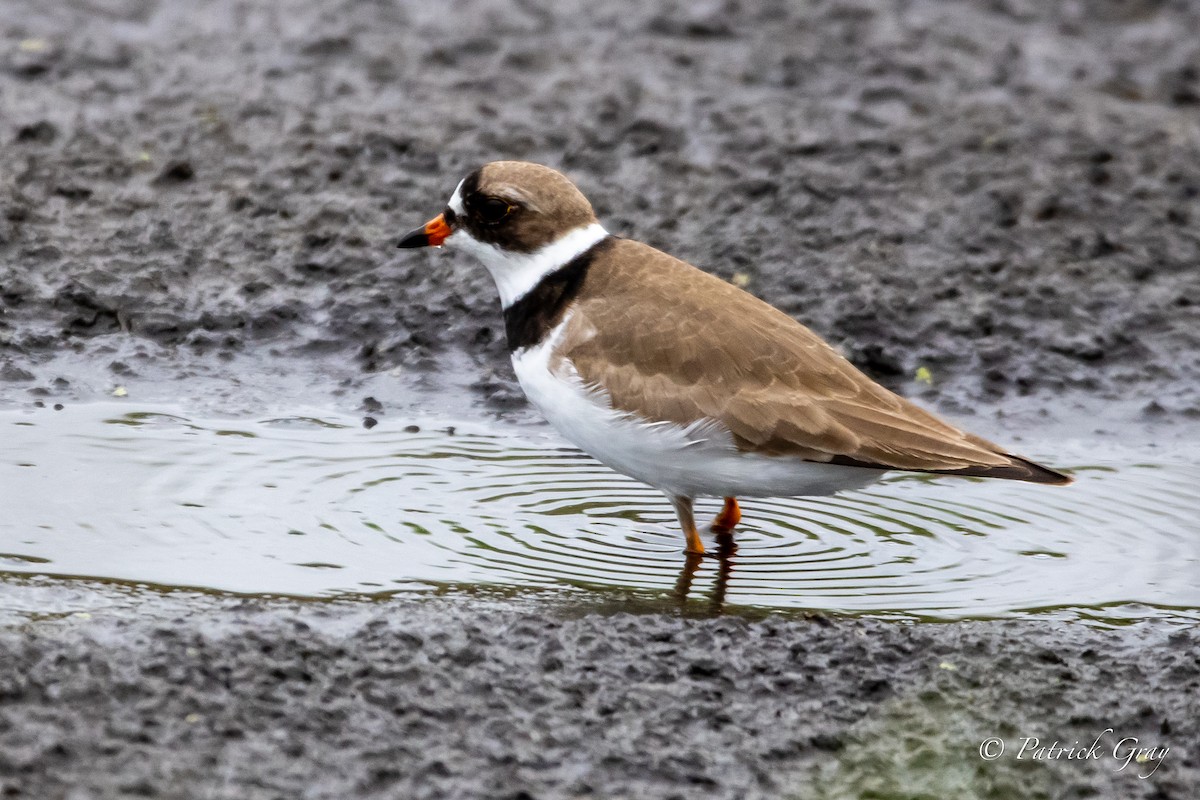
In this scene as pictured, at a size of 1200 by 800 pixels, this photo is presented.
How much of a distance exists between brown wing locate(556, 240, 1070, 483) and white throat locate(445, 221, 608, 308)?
0.17m

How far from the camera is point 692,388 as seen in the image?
233 inches

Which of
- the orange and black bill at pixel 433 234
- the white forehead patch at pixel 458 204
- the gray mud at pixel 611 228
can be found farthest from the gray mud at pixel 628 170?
the white forehead patch at pixel 458 204

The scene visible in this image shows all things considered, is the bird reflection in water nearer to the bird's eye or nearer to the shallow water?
the shallow water

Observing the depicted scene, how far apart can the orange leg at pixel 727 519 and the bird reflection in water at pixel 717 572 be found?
0.06m

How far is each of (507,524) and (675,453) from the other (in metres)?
0.76

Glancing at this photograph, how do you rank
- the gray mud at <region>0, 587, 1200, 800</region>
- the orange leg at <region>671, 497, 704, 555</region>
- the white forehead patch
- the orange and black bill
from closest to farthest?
the gray mud at <region>0, 587, 1200, 800</region> → the orange leg at <region>671, 497, 704, 555</region> → the white forehead patch → the orange and black bill

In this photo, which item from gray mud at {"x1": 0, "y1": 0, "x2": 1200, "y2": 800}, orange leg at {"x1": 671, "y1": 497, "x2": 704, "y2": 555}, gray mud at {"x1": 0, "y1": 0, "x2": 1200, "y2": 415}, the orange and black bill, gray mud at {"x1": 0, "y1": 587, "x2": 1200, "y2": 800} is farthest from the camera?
gray mud at {"x1": 0, "y1": 0, "x2": 1200, "y2": 415}

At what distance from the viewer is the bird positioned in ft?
19.1

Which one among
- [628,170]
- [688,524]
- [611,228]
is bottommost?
[688,524]

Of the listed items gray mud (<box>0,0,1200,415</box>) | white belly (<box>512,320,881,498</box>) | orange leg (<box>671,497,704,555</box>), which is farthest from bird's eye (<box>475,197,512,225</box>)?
gray mud (<box>0,0,1200,415</box>)

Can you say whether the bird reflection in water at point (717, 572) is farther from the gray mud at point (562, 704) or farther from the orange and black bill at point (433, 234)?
the orange and black bill at point (433, 234)

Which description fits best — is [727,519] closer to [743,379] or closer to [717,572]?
[717,572]

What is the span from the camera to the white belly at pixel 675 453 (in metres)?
5.90

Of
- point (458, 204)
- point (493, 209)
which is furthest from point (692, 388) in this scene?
point (458, 204)
